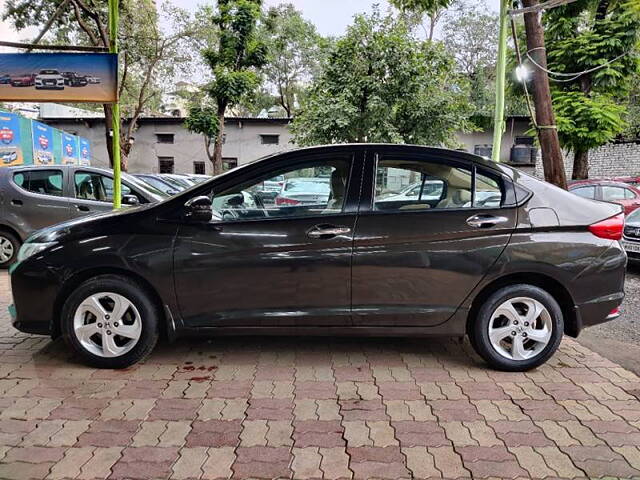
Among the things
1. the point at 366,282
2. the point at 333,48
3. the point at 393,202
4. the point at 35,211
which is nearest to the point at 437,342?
the point at 366,282

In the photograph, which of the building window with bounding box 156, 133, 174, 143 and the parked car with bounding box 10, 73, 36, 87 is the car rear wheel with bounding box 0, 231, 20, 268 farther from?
the building window with bounding box 156, 133, 174, 143

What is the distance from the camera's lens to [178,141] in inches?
1062

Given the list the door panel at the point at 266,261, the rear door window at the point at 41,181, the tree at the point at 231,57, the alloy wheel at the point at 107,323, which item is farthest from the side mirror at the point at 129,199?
the tree at the point at 231,57

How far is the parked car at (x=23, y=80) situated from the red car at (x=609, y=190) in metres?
9.87

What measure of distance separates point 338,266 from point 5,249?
234 inches

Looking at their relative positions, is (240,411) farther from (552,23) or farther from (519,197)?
(552,23)

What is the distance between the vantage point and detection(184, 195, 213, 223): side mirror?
3.33 metres

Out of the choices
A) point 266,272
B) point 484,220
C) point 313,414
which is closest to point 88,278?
point 266,272

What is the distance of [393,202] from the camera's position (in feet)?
11.2

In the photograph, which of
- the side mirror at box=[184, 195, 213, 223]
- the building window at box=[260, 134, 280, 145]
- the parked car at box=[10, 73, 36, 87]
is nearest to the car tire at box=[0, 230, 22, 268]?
the parked car at box=[10, 73, 36, 87]

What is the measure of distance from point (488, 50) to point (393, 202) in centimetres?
2991

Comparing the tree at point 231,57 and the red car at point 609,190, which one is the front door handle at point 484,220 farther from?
the tree at point 231,57

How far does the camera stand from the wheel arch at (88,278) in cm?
338

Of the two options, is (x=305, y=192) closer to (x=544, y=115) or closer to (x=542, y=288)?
(x=542, y=288)
